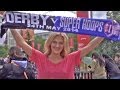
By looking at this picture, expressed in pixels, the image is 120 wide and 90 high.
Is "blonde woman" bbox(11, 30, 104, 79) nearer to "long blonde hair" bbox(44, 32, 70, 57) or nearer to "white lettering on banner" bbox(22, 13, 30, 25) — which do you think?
"long blonde hair" bbox(44, 32, 70, 57)

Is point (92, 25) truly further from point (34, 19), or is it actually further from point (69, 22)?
point (34, 19)

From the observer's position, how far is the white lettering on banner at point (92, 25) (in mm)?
4301

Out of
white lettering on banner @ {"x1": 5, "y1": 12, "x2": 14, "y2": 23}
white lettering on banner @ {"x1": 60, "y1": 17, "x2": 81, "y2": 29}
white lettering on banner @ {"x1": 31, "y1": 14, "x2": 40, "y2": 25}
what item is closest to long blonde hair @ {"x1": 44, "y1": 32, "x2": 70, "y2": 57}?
white lettering on banner @ {"x1": 60, "y1": 17, "x2": 81, "y2": 29}

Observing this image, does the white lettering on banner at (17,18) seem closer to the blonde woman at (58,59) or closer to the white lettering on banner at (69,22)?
the blonde woman at (58,59)

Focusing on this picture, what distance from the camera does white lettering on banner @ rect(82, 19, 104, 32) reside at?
169 inches

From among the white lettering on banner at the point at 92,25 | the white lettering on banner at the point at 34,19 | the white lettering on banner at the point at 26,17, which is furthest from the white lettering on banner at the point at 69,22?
the white lettering on banner at the point at 26,17

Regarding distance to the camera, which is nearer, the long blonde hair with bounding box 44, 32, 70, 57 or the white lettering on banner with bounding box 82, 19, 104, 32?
the long blonde hair with bounding box 44, 32, 70, 57

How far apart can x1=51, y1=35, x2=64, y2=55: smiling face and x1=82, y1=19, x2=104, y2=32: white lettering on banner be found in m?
0.45
